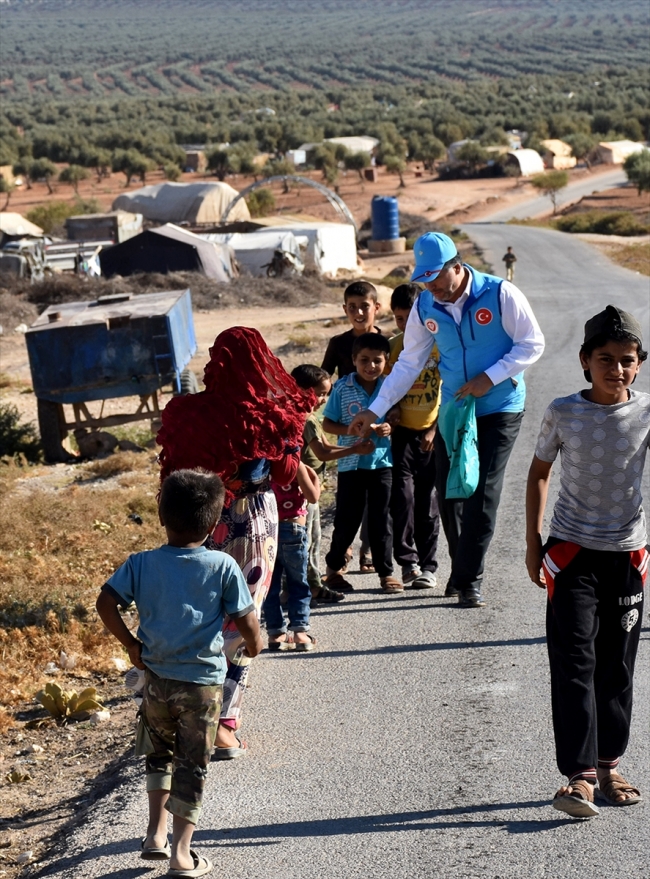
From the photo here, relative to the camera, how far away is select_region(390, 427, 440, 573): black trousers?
6.60 meters

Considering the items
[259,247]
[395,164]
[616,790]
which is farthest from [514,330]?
[395,164]

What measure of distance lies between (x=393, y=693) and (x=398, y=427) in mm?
1906

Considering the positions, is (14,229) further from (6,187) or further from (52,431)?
(6,187)

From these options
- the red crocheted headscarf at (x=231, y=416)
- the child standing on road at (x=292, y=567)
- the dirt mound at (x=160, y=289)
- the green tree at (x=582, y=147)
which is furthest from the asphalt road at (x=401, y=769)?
the green tree at (x=582, y=147)

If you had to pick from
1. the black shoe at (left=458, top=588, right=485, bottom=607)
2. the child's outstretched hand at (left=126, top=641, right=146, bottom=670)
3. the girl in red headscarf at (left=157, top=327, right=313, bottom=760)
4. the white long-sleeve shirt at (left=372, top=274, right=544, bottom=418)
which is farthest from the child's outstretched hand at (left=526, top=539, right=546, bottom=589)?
the black shoe at (left=458, top=588, right=485, bottom=607)

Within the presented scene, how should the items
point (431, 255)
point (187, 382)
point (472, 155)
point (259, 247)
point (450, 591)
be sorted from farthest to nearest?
point (472, 155) → point (259, 247) → point (187, 382) → point (450, 591) → point (431, 255)

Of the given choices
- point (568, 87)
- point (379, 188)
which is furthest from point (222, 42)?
point (379, 188)

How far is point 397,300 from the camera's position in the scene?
664 centimetres

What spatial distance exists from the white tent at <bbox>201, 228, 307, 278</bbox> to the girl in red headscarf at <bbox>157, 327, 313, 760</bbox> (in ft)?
91.3

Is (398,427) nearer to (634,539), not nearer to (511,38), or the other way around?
(634,539)

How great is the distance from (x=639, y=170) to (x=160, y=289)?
36711mm

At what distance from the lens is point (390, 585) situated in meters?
6.67

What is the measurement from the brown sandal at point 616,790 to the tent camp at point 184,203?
132 feet

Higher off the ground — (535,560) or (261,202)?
(535,560)
